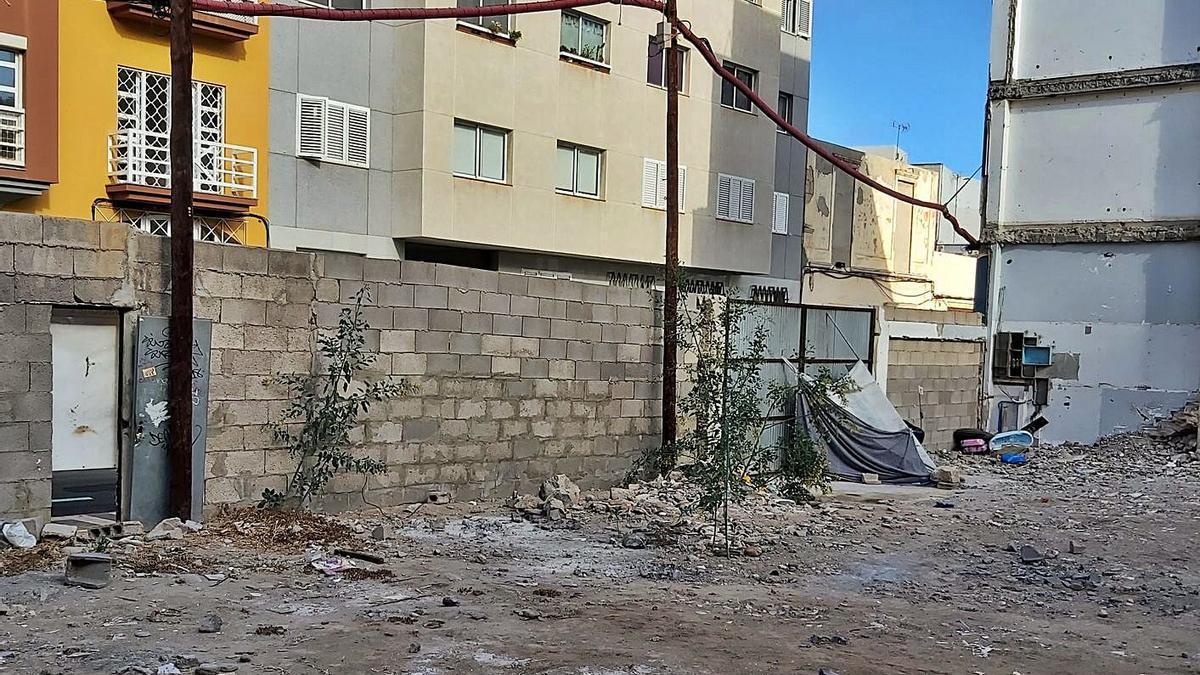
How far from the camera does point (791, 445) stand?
43.6 feet

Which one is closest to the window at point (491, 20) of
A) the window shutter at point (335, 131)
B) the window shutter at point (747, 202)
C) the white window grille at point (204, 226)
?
the window shutter at point (335, 131)

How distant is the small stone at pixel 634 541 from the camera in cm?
932

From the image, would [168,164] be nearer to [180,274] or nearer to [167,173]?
[167,173]

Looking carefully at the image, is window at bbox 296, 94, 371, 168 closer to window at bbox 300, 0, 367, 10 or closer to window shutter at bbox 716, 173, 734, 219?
window at bbox 300, 0, 367, 10

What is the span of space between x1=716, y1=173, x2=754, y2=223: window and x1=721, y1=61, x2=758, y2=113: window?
1.87 meters

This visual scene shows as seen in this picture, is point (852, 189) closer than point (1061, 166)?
No

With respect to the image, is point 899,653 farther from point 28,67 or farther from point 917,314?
point 28,67

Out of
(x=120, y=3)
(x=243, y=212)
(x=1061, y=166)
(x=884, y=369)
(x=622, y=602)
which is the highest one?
(x=120, y=3)

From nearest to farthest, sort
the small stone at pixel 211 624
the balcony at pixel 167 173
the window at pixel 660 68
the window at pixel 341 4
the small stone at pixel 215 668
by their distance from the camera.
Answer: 1. the small stone at pixel 215 668
2. the small stone at pixel 211 624
3. the balcony at pixel 167 173
4. the window at pixel 341 4
5. the window at pixel 660 68

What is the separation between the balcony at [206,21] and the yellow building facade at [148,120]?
0.02 meters

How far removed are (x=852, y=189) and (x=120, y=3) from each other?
20.6 meters

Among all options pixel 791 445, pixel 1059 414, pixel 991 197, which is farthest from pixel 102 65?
pixel 1059 414

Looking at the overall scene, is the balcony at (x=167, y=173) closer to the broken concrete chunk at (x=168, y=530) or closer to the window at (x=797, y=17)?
the broken concrete chunk at (x=168, y=530)

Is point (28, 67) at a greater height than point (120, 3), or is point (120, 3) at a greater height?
point (120, 3)
